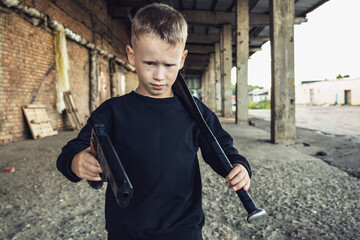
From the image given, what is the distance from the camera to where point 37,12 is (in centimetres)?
591

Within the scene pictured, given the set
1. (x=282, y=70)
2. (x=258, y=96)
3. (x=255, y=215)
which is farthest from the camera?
(x=258, y=96)

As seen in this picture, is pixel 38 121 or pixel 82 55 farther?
pixel 82 55

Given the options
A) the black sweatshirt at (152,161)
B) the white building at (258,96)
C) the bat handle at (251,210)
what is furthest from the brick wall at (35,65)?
the white building at (258,96)

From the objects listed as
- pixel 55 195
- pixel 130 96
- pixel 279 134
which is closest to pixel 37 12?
pixel 55 195

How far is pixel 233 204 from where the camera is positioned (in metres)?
2.21

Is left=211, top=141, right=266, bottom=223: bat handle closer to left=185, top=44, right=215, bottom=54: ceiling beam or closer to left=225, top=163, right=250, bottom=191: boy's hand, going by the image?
left=225, top=163, right=250, bottom=191: boy's hand

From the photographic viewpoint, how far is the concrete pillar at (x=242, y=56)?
8.03 meters

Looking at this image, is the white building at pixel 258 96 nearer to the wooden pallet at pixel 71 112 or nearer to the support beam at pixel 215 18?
the support beam at pixel 215 18

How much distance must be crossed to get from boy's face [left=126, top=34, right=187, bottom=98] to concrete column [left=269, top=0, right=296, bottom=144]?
396cm

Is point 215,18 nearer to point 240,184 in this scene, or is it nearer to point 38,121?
point 38,121

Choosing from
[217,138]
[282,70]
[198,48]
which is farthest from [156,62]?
[198,48]

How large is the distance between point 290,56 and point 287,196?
9.72ft

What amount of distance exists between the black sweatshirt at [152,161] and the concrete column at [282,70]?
3872 mm

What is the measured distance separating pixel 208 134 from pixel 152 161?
228 millimetres
